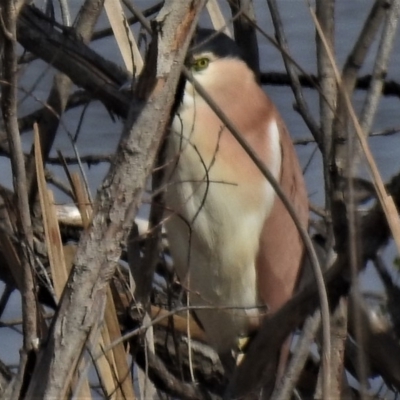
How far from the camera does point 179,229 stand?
1.48 meters

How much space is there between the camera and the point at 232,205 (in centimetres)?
151

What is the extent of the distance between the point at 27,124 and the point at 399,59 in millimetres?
858

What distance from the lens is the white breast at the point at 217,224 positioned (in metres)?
1.46

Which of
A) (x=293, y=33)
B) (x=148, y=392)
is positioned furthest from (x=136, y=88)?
(x=293, y=33)

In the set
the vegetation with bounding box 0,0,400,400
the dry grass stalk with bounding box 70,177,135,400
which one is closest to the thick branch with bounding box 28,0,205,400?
the vegetation with bounding box 0,0,400,400

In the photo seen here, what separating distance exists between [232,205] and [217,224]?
36 millimetres

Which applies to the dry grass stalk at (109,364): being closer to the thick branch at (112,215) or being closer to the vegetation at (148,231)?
the vegetation at (148,231)

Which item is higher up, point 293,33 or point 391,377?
point 293,33

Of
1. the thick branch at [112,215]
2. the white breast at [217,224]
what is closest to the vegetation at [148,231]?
the thick branch at [112,215]

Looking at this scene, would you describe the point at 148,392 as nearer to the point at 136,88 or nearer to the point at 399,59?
the point at 136,88

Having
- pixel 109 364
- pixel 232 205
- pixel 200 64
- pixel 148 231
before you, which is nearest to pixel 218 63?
pixel 200 64

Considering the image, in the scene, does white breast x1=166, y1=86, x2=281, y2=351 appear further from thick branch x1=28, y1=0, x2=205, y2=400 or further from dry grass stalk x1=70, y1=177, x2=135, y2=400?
thick branch x1=28, y1=0, x2=205, y2=400

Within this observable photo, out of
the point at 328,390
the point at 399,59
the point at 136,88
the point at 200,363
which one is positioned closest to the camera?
the point at 328,390

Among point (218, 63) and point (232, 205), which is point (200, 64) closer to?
point (218, 63)
